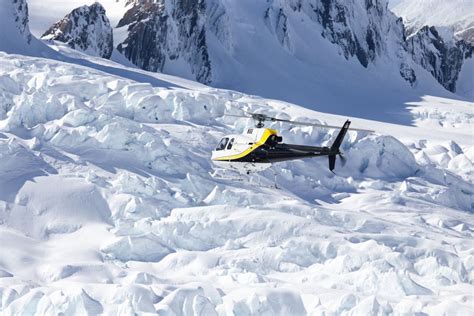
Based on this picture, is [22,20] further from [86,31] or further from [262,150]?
[262,150]

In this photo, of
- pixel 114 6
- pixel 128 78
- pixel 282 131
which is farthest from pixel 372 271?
pixel 114 6

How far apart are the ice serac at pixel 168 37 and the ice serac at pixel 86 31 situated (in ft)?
26.1

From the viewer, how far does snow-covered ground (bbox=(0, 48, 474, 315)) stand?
5278 centimetres

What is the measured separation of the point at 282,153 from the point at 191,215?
1844 cm

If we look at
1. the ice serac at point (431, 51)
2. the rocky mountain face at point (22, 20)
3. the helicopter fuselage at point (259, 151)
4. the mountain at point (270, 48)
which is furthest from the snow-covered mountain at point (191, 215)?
the ice serac at point (431, 51)

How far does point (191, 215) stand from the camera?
6431cm

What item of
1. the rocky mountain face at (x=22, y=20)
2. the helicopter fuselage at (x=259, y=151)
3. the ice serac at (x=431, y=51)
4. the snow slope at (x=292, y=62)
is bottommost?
the ice serac at (x=431, y=51)

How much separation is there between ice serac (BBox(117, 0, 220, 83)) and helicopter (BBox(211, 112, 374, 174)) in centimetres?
7080

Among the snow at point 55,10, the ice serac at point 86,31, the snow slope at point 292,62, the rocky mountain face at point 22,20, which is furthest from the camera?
the snow at point 55,10

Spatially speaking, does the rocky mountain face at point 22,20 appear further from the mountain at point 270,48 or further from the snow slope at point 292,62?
the mountain at point 270,48

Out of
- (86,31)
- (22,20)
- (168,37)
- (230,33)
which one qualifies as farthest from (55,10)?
(22,20)

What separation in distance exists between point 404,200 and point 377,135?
8.03m

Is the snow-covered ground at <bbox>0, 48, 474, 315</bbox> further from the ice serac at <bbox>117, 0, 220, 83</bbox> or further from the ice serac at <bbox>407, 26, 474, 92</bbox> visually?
the ice serac at <bbox>407, 26, 474, 92</bbox>

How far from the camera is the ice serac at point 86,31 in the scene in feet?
357
